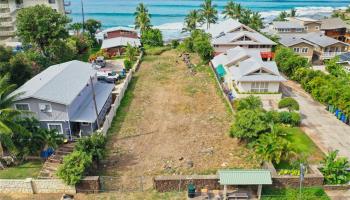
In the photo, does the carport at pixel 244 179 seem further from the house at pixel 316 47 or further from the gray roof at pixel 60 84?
the house at pixel 316 47

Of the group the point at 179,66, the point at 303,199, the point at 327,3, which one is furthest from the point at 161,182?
the point at 327,3

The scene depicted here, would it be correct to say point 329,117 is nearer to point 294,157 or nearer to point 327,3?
point 294,157

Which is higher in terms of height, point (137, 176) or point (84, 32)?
point (84, 32)

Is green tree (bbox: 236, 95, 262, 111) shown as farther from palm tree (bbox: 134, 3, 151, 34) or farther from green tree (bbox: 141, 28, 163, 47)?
palm tree (bbox: 134, 3, 151, 34)

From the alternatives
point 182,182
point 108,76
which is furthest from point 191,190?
point 108,76

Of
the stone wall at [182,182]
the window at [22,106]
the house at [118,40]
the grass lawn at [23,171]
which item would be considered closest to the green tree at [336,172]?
the stone wall at [182,182]

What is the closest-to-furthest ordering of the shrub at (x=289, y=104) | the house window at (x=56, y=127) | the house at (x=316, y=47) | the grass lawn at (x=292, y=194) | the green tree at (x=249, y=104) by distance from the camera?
1. the grass lawn at (x=292, y=194)
2. the house window at (x=56, y=127)
3. the green tree at (x=249, y=104)
4. the shrub at (x=289, y=104)
5. the house at (x=316, y=47)
